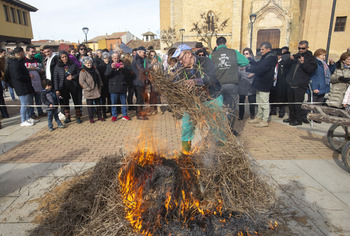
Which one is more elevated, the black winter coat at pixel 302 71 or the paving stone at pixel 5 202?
the black winter coat at pixel 302 71

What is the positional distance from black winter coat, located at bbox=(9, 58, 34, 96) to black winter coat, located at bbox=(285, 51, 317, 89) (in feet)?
26.5

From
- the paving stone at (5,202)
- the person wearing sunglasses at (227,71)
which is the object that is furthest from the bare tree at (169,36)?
the paving stone at (5,202)

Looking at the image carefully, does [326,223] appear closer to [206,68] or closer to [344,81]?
[206,68]

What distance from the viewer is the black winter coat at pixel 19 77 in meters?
6.74

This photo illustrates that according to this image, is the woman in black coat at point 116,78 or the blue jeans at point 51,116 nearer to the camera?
the blue jeans at point 51,116

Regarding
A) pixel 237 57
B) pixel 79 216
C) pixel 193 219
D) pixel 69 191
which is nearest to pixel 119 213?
pixel 79 216

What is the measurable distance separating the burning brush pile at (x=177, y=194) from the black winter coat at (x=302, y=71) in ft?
14.6

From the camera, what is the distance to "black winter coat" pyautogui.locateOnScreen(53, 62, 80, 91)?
6.90 m

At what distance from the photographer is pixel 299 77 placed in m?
6.42

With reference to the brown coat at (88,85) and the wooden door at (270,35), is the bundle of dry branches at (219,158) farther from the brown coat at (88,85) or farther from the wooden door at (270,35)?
the wooden door at (270,35)

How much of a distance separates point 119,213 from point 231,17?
37460 millimetres

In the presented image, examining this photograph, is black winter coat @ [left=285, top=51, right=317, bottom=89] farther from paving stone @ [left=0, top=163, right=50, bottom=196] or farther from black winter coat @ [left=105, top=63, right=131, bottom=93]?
paving stone @ [left=0, top=163, right=50, bottom=196]

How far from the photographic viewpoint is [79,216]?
2.59m

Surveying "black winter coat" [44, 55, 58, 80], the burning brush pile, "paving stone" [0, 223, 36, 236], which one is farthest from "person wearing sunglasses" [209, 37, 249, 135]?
"black winter coat" [44, 55, 58, 80]
